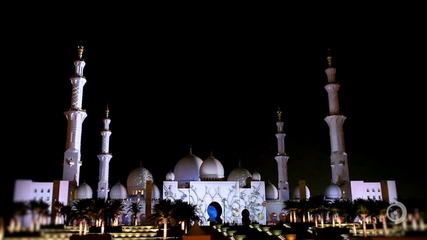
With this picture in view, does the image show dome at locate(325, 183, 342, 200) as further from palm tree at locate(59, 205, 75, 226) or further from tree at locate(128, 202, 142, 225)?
palm tree at locate(59, 205, 75, 226)

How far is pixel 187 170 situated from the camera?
46.8 m

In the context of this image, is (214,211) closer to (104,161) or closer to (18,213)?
(104,161)

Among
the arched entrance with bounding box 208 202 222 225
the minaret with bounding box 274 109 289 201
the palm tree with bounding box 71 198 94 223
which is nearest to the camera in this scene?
the palm tree with bounding box 71 198 94 223

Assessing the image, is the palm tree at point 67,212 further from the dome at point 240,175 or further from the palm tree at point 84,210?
the dome at point 240,175

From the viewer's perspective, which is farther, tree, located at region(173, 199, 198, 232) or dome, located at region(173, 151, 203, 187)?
dome, located at region(173, 151, 203, 187)

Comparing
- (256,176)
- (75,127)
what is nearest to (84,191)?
(75,127)

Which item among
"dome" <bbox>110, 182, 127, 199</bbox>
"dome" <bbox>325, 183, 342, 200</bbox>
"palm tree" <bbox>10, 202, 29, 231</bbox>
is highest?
"dome" <bbox>110, 182, 127, 199</bbox>

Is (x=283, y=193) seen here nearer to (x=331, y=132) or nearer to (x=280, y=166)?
(x=280, y=166)

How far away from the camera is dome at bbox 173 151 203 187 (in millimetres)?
46438

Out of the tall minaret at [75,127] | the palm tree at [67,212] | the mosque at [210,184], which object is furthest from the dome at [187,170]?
the palm tree at [67,212]

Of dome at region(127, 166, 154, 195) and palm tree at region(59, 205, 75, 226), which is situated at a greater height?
dome at region(127, 166, 154, 195)

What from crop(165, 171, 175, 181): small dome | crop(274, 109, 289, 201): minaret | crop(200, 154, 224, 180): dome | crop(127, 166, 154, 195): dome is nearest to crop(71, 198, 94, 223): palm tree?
crop(200, 154, 224, 180): dome

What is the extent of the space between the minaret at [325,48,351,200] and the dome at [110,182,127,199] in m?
22.6

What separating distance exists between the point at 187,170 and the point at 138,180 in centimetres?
580
